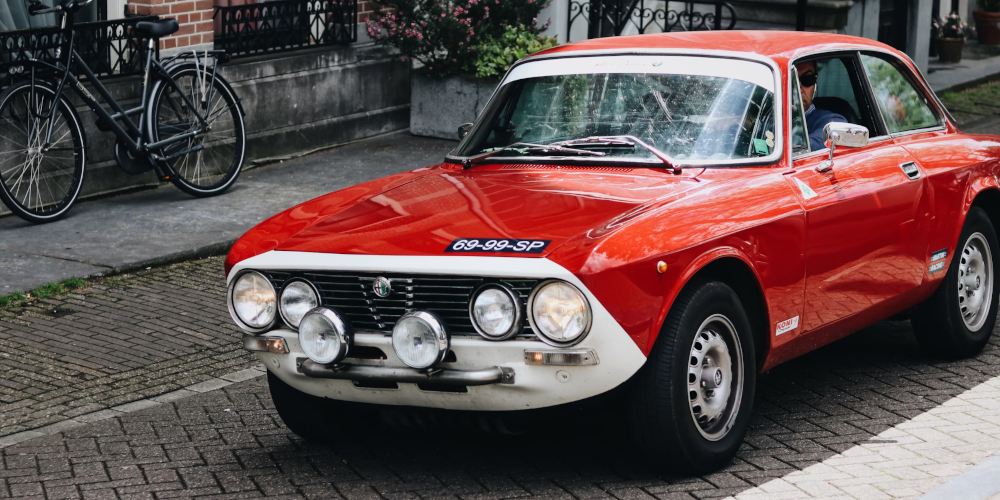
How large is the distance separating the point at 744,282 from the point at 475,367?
1.18 meters

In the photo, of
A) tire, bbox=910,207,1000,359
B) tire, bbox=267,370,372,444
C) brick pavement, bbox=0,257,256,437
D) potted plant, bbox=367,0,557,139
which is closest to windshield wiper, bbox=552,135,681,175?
tire, bbox=267,370,372,444

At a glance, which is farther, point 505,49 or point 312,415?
point 505,49

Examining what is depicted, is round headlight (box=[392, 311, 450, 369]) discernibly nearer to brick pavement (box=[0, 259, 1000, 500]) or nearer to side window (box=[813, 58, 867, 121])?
brick pavement (box=[0, 259, 1000, 500])

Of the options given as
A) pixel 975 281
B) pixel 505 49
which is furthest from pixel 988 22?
pixel 975 281

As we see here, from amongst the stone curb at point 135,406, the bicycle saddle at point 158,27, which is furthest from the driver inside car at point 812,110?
the bicycle saddle at point 158,27

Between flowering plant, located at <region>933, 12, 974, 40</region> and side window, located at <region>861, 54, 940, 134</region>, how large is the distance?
14.5 metres

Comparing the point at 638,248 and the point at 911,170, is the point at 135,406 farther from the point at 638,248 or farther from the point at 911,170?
the point at 911,170

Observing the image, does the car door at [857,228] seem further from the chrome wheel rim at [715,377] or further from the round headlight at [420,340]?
the round headlight at [420,340]

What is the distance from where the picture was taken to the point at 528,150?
5707mm

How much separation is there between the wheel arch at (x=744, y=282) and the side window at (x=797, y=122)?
79 centimetres

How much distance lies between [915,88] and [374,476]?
3.41m

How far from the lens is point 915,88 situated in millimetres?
6672

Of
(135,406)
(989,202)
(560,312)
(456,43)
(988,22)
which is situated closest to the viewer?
(560,312)

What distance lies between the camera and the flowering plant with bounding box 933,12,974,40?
20.3m
